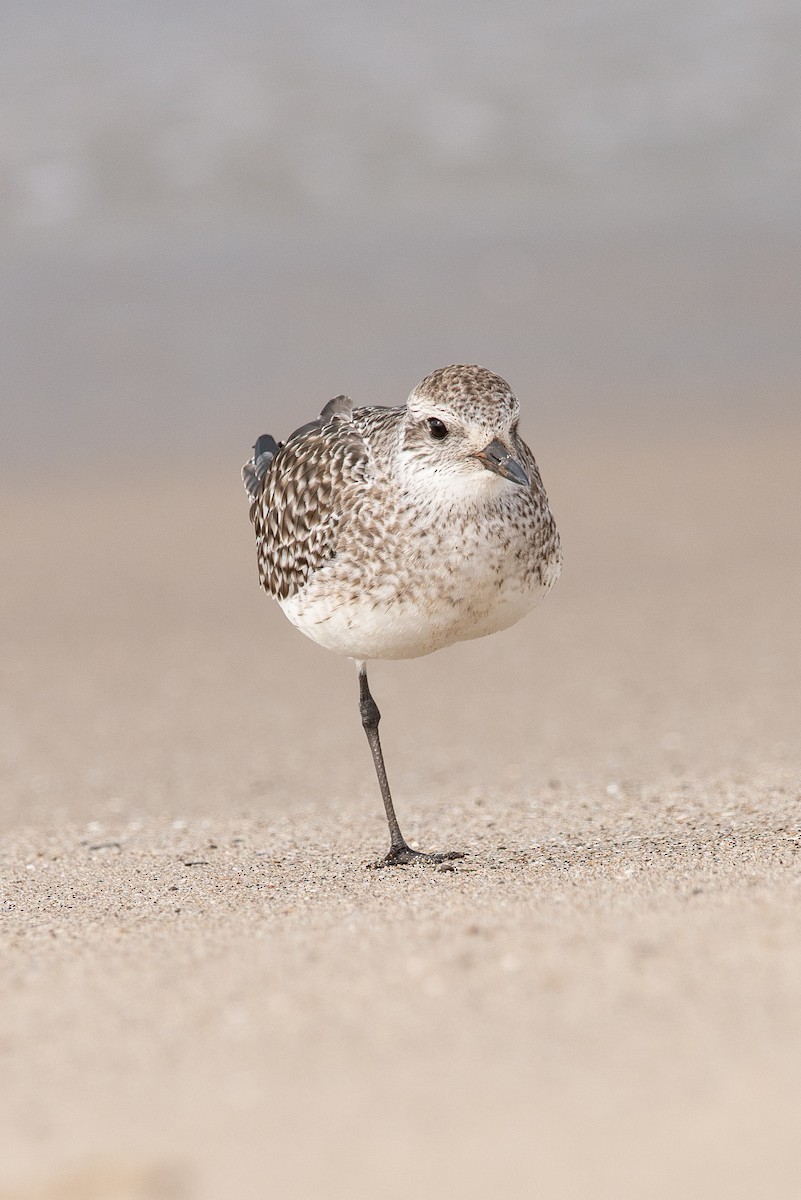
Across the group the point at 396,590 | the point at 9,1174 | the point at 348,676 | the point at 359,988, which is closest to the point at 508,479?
the point at 396,590

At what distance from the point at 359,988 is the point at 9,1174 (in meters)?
1.14

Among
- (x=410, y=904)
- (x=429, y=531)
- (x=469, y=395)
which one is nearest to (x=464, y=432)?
(x=469, y=395)

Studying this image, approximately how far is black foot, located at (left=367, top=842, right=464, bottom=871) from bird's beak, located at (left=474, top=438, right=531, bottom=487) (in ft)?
5.51

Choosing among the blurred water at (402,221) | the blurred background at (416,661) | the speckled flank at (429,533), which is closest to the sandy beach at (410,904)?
the blurred background at (416,661)

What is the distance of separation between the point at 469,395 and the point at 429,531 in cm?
50

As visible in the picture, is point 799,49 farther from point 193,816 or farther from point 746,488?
point 193,816

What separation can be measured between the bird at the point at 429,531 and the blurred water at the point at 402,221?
1266cm

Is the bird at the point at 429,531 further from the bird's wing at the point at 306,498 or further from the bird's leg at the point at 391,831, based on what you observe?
the bird's leg at the point at 391,831

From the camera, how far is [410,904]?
5301mm

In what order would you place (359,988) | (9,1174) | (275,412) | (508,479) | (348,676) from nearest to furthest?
(9,1174) < (359,988) < (508,479) < (348,676) < (275,412)

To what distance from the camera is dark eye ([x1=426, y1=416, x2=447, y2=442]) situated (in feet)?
19.0

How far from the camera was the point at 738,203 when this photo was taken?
2412 centimetres

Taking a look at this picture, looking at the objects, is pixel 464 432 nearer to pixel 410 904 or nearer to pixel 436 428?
pixel 436 428

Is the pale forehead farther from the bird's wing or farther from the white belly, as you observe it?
the white belly
